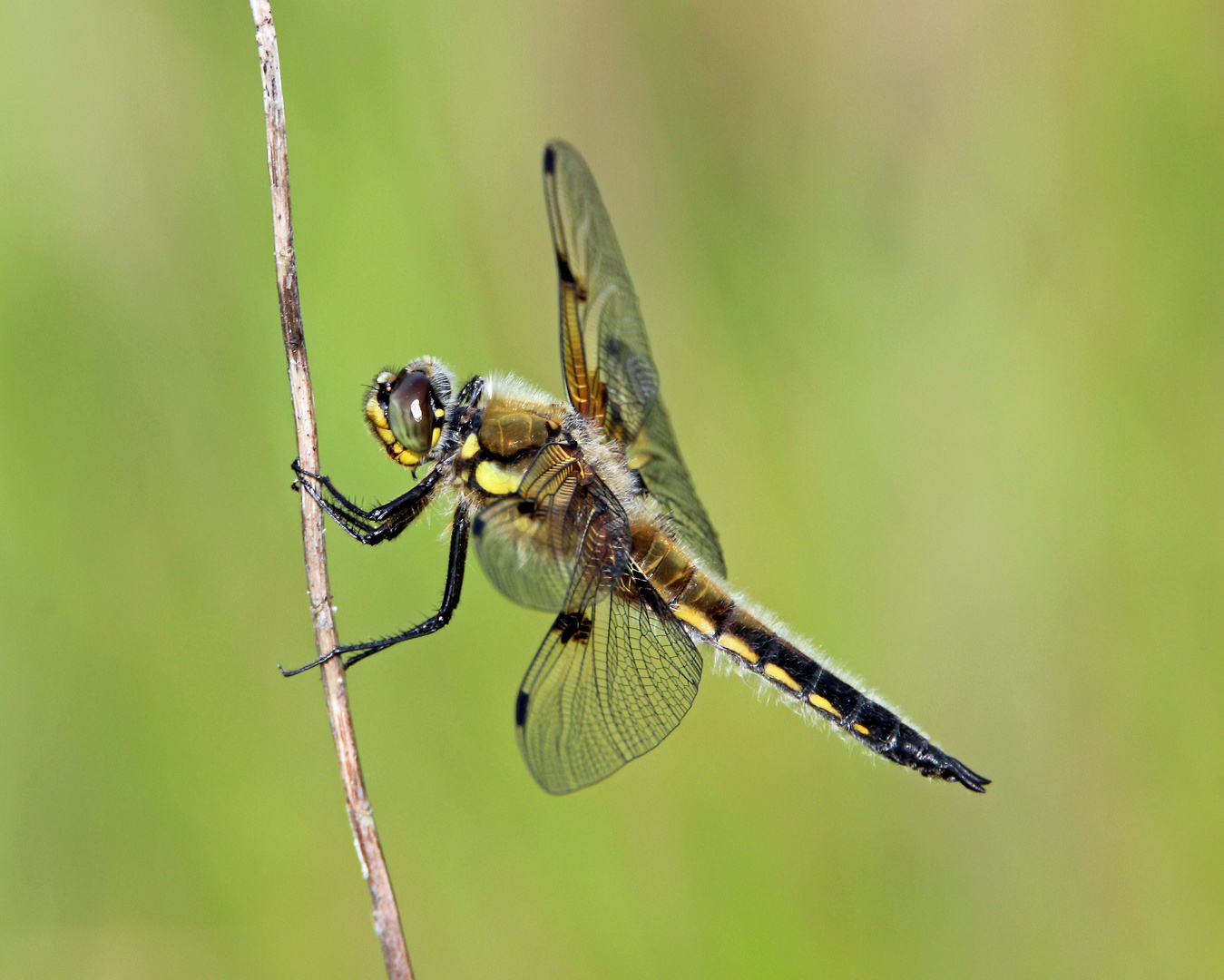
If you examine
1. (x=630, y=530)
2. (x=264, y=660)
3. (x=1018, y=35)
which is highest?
(x=1018, y=35)

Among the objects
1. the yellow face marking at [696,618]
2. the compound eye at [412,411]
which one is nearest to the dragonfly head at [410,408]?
the compound eye at [412,411]

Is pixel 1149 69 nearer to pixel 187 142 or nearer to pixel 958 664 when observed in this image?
pixel 958 664

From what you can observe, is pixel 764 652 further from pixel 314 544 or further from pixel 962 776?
pixel 314 544

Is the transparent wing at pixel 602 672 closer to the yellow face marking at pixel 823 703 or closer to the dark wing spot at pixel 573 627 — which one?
the dark wing spot at pixel 573 627

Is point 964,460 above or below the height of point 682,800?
above

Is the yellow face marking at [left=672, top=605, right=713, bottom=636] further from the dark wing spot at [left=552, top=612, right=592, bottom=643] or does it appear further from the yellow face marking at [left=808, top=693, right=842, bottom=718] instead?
the dark wing spot at [left=552, top=612, right=592, bottom=643]

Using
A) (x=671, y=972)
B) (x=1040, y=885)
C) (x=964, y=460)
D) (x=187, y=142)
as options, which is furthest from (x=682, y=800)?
(x=187, y=142)
